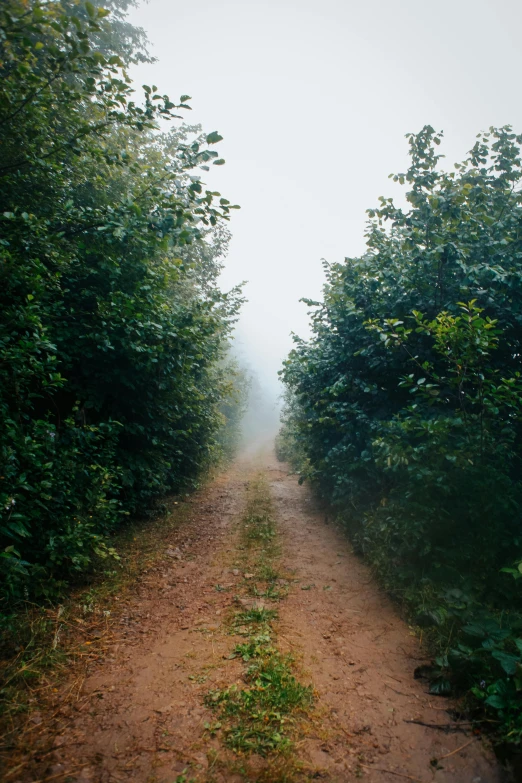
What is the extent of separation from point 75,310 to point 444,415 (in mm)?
5428

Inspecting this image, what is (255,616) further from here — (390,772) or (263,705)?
(390,772)

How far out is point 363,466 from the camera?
20.0ft

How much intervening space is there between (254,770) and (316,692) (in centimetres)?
87

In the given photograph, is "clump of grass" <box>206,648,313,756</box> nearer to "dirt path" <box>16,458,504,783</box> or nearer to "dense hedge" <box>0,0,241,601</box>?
"dirt path" <box>16,458,504,783</box>

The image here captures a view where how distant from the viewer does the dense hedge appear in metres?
3.50

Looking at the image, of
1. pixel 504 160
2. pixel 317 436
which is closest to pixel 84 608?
pixel 317 436

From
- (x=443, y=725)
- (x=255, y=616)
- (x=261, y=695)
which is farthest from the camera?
(x=255, y=616)

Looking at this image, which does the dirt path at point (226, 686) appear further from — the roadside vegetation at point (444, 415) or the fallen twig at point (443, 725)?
the roadside vegetation at point (444, 415)

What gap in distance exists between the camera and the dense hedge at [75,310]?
11.5 ft

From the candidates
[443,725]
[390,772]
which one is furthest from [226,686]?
[443,725]

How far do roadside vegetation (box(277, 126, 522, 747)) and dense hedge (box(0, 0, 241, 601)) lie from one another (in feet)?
10.1

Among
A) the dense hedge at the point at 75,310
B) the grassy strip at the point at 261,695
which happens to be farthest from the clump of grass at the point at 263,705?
the dense hedge at the point at 75,310

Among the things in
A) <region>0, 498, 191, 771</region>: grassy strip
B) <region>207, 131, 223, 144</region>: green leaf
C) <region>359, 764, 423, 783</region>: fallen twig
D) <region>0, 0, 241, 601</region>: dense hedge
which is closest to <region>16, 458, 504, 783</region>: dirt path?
<region>359, 764, 423, 783</region>: fallen twig

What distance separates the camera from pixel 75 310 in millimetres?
5043
